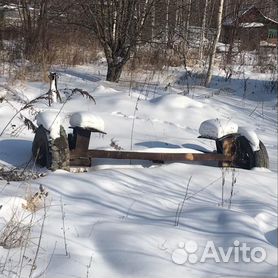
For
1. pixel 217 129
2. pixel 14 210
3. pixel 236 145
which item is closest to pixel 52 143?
pixel 14 210

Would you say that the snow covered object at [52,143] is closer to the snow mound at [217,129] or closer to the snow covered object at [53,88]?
the snow mound at [217,129]

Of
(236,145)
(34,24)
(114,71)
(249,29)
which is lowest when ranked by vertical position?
(236,145)

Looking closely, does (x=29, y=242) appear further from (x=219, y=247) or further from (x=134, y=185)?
(x=134, y=185)

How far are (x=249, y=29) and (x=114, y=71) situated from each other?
13311 mm

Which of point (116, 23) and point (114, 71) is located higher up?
point (116, 23)

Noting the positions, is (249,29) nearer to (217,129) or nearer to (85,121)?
(217,129)

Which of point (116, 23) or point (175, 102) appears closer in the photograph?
point (175, 102)

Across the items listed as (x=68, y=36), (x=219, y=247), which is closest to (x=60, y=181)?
(x=219, y=247)

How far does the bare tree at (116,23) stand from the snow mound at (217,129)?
489cm

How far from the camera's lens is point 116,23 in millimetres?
9750

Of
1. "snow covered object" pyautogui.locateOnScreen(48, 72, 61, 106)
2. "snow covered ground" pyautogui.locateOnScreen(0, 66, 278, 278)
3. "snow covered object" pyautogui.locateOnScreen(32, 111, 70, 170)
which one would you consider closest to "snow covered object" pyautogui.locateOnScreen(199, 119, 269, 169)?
"snow covered ground" pyautogui.locateOnScreen(0, 66, 278, 278)

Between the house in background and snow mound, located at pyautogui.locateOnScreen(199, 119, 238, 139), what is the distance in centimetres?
1011

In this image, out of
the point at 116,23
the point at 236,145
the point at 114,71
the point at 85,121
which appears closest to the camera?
the point at 85,121

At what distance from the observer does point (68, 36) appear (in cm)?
1506
